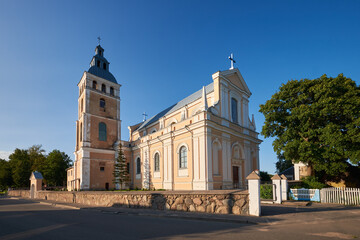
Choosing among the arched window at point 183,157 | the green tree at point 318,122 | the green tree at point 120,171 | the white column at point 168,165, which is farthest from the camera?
the green tree at point 120,171

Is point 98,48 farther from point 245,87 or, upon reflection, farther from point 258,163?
point 258,163

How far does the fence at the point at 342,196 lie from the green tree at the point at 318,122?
9.89 ft

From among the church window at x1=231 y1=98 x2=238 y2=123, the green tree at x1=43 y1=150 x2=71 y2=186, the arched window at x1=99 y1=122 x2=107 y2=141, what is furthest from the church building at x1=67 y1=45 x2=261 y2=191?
the green tree at x1=43 y1=150 x2=71 y2=186

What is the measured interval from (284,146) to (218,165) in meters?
5.57

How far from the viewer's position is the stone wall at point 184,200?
880cm

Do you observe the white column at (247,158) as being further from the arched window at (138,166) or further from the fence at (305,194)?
the arched window at (138,166)

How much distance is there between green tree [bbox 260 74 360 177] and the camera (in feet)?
50.2

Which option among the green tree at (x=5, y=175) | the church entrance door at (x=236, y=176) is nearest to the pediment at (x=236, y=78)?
the church entrance door at (x=236, y=176)

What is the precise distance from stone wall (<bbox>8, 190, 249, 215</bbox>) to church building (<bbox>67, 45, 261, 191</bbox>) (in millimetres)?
A: 7504

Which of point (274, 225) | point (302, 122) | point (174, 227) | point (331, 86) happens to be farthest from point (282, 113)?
point (174, 227)

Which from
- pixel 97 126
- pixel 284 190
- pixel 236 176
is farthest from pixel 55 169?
pixel 284 190

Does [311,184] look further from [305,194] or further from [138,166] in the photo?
[138,166]

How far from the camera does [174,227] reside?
22.8 feet

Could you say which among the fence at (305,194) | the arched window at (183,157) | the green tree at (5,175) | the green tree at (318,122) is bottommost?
the green tree at (5,175)
